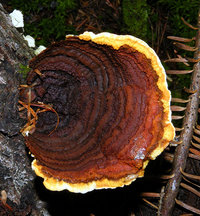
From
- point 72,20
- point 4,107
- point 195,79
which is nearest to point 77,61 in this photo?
point 4,107

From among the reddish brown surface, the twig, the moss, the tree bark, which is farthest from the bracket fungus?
the moss

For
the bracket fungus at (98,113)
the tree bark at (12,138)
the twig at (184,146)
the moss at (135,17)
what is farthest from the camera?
the moss at (135,17)

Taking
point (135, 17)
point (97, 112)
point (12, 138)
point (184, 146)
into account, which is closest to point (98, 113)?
point (97, 112)

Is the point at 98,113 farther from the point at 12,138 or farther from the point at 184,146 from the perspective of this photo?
the point at 184,146

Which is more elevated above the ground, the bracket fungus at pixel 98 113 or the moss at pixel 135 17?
the moss at pixel 135 17

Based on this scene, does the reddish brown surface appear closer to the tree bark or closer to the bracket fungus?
the bracket fungus

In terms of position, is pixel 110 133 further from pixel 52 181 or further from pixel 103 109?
pixel 52 181

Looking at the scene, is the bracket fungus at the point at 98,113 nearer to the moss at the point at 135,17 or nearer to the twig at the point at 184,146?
the twig at the point at 184,146

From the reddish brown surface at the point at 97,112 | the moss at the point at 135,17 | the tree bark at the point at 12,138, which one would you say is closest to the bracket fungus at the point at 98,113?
the reddish brown surface at the point at 97,112
